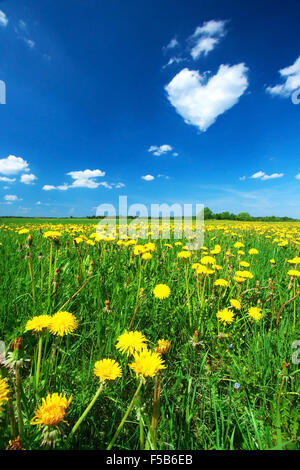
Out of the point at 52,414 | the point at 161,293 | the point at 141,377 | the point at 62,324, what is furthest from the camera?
the point at 161,293

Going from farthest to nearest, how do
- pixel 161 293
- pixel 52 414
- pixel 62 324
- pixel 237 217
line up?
pixel 237 217 < pixel 161 293 < pixel 62 324 < pixel 52 414

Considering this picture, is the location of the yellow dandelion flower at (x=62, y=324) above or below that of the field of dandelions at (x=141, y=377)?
above

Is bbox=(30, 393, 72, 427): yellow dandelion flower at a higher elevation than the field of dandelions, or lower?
higher

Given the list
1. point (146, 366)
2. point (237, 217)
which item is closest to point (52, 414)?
point (146, 366)

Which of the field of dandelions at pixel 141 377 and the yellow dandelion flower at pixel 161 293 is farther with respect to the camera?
the yellow dandelion flower at pixel 161 293

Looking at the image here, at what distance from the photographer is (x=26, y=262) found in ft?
7.77

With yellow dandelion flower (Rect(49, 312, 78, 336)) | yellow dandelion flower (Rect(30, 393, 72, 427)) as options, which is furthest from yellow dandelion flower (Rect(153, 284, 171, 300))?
yellow dandelion flower (Rect(30, 393, 72, 427))

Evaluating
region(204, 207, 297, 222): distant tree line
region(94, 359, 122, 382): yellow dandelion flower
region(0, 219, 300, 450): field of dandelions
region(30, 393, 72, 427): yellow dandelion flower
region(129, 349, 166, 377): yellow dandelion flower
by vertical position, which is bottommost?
region(0, 219, 300, 450): field of dandelions

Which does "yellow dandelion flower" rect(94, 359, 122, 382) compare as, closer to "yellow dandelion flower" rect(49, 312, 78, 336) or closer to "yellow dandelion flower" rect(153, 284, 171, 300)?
"yellow dandelion flower" rect(49, 312, 78, 336)

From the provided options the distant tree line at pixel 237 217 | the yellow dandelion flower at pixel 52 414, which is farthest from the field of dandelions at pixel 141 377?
the distant tree line at pixel 237 217

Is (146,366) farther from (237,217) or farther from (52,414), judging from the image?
(237,217)

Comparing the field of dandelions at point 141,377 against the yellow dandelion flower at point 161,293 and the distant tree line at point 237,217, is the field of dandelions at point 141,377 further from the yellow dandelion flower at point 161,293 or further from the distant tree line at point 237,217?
the distant tree line at point 237,217

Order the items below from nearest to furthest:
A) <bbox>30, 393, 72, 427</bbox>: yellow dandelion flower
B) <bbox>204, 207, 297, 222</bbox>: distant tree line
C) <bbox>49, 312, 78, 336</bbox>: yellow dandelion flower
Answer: <bbox>30, 393, 72, 427</bbox>: yellow dandelion flower, <bbox>49, 312, 78, 336</bbox>: yellow dandelion flower, <bbox>204, 207, 297, 222</bbox>: distant tree line
